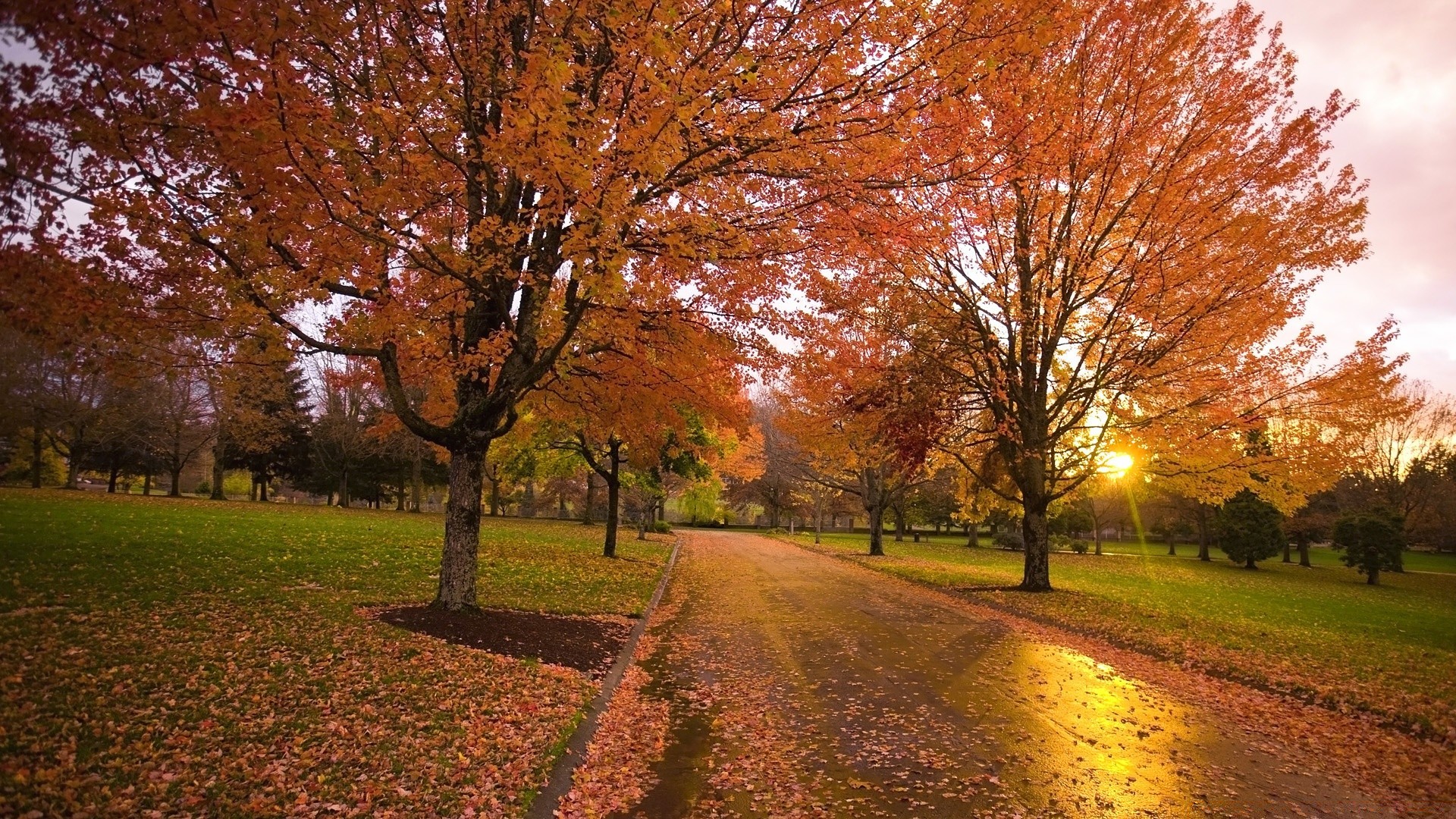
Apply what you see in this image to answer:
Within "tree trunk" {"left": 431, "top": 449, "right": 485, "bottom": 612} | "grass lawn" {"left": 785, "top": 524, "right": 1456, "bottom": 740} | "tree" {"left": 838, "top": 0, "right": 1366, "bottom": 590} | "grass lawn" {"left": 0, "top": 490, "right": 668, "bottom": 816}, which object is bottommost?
"grass lawn" {"left": 785, "top": 524, "right": 1456, "bottom": 740}

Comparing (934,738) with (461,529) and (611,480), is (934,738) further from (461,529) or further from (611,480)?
(611,480)

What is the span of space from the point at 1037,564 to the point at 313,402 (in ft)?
147

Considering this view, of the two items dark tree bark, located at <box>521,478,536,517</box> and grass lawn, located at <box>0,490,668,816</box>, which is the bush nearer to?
grass lawn, located at <box>0,490,668,816</box>

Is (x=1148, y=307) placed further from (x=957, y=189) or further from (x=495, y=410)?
(x=495, y=410)

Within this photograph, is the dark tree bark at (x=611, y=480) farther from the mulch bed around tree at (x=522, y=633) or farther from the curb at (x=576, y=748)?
the curb at (x=576, y=748)

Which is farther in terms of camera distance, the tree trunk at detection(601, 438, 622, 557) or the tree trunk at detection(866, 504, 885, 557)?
the tree trunk at detection(866, 504, 885, 557)

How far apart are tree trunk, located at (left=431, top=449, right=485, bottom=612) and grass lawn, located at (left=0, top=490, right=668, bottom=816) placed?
101 cm

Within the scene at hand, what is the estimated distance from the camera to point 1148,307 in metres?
12.7

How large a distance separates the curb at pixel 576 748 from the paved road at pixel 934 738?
473 millimetres

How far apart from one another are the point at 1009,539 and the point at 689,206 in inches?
1576

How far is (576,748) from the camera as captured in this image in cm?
504

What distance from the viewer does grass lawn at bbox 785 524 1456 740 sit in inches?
319

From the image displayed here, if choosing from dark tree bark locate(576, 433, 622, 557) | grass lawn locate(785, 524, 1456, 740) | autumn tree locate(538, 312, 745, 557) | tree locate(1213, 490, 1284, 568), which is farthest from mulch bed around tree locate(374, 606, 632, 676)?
tree locate(1213, 490, 1284, 568)

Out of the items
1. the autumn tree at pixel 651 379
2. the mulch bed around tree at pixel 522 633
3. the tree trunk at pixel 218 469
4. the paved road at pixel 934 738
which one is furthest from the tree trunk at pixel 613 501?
the tree trunk at pixel 218 469
